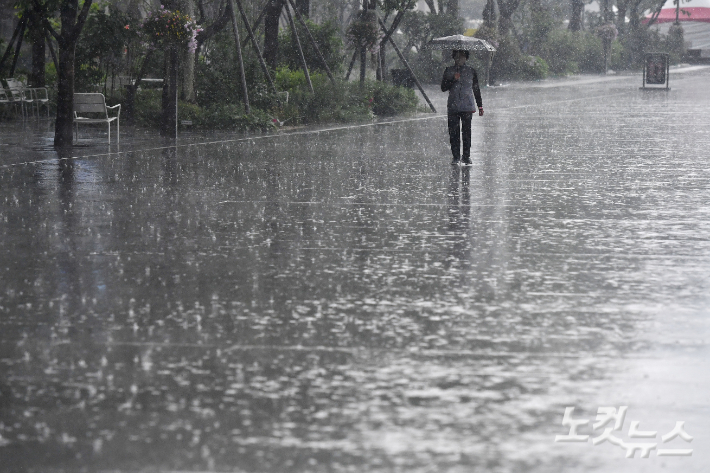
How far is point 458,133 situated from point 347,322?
418 inches

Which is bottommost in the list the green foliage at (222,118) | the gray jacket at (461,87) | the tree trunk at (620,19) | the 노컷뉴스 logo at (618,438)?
the 노컷뉴스 logo at (618,438)

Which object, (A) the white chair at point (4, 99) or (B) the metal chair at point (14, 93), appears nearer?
(A) the white chair at point (4, 99)

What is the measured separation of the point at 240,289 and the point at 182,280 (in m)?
0.50

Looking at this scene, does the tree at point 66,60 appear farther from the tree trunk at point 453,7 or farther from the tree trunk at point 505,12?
the tree trunk at point 505,12

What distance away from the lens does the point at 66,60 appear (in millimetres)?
18547

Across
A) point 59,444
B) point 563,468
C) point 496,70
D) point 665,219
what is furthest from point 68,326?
point 496,70

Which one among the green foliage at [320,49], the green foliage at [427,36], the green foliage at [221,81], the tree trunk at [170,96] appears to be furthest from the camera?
the green foliage at [427,36]

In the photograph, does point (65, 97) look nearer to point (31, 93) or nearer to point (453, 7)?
point (31, 93)

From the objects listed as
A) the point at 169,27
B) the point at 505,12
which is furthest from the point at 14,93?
the point at 505,12

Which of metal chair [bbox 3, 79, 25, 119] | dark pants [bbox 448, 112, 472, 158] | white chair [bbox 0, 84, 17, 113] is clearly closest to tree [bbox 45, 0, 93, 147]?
dark pants [bbox 448, 112, 472, 158]

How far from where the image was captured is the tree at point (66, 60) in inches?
720

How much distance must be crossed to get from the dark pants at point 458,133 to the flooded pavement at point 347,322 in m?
2.29

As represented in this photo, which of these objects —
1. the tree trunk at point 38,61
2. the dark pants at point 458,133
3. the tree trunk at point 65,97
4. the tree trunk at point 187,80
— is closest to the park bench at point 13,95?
the tree trunk at point 38,61

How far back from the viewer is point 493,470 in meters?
4.25
